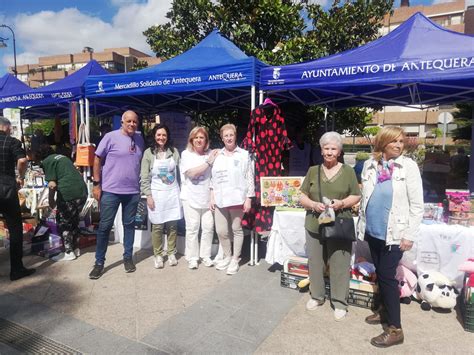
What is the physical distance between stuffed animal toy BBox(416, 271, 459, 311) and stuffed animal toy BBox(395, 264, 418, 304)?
2.7 inches

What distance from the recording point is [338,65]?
3924 mm

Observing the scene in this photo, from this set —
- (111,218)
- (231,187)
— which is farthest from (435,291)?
(111,218)

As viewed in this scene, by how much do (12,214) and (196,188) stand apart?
201 centimetres

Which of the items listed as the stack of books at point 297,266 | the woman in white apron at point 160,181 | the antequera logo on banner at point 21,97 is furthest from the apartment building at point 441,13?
the stack of books at point 297,266

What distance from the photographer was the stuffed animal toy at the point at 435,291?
3174 mm

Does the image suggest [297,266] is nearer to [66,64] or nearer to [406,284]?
[406,284]

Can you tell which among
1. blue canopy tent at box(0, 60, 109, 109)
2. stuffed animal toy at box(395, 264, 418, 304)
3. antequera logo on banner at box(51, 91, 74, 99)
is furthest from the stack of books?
antequera logo on banner at box(51, 91, 74, 99)

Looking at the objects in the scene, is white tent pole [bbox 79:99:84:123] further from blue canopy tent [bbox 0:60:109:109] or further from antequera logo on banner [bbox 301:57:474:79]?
antequera logo on banner [bbox 301:57:474:79]

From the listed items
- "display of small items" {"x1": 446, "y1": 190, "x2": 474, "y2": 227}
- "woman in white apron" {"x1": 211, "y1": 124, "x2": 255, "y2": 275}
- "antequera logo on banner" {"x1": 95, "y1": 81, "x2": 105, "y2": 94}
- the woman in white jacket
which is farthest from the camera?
"antequera logo on banner" {"x1": 95, "y1": 81, "x2": 105, "y2": 94}

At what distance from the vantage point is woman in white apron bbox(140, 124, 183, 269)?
410cm

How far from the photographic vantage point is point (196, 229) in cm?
427

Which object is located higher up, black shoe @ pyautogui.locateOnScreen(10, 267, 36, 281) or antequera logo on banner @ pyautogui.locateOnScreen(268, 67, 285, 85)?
antequera logo on banner @ pyautogui.locateOnScreen(268, 67, 285, 85)

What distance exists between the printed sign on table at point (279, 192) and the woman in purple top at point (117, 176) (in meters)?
1.45

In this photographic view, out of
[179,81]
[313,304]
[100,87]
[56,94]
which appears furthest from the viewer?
[56,94]
